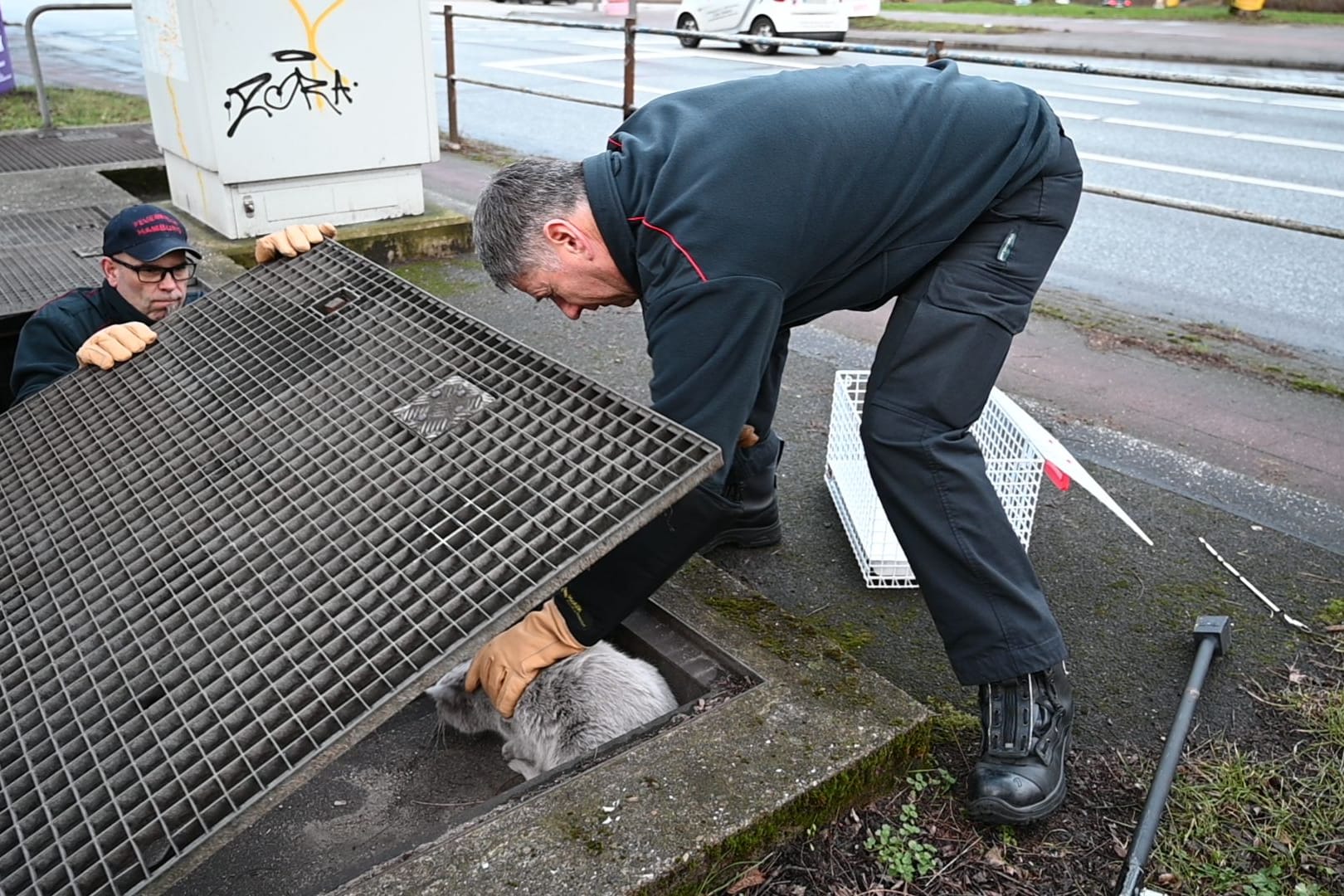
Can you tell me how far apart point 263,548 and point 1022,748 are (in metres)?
1.50

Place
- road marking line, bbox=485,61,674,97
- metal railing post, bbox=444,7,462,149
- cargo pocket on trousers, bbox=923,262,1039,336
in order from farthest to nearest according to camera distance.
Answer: road marking line, bbox=485,61,674,97 → metal railing post, bbox=444,7,462,149 → cargo pocket on trousers, bbox=923,262,1039,336

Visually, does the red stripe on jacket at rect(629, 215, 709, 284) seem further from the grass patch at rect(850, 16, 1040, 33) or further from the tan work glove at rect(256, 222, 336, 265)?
the grass patch at rect(850, 16, 1040, 33)

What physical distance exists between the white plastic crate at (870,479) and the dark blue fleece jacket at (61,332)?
6.83 ft

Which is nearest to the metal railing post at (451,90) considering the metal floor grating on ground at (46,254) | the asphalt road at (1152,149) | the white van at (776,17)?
the asphalt road at (1152,149)

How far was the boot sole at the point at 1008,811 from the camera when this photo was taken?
2.03 meters

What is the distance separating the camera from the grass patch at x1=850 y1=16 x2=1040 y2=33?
62.7 ft

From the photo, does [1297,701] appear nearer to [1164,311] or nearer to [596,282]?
[596,282]

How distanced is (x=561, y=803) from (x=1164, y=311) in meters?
4.97

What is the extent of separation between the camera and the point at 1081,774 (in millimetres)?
2234

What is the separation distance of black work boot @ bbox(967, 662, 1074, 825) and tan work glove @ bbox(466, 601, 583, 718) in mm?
854

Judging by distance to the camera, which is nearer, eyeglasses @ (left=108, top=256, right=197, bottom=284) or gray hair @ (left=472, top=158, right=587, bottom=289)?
gray hair @ (left=472, top=158, right=587, bottom=289)

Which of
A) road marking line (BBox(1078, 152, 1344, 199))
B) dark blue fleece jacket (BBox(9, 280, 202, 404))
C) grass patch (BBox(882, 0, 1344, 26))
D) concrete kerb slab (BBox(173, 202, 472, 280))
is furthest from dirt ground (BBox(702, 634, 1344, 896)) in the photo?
grass patch (BBox(882, 0, 1344, 26))

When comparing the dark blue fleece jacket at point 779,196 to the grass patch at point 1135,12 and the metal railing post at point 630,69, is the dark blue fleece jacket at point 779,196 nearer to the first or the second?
the metal railing post at point 630,69

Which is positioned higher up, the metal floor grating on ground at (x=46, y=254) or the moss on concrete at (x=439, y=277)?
the metal floor grating on ground at (x=46, y=254)
